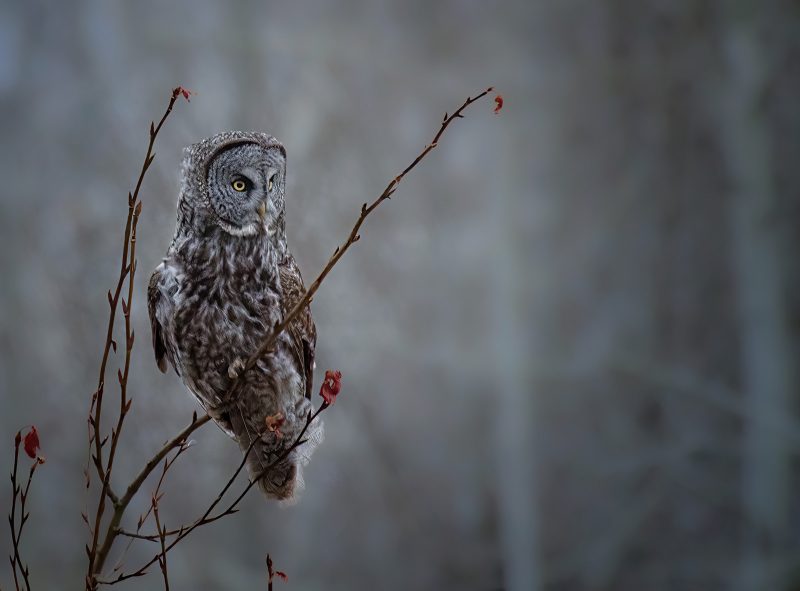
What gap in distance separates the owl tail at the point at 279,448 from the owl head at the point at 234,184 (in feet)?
0.66

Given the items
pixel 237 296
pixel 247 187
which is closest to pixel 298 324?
pixel 237 296

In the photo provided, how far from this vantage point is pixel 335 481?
2.45 metres

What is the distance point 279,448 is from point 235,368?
4.2 inches

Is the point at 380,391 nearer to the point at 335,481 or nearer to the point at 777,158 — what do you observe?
the point at 335,481

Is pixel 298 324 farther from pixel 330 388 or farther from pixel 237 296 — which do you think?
pixel 330 388

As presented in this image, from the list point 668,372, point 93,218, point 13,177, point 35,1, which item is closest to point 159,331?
point 93,218

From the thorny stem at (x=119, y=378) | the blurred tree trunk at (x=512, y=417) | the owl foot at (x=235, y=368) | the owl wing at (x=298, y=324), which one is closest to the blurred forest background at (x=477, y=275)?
the blurred tree trunk at (x=512, y=417)

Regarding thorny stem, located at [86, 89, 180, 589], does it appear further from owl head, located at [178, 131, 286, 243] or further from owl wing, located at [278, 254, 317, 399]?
owl wing, located at [278, 254, 317, 399]

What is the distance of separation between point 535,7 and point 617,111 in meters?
0.41

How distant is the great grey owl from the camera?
0.79 metres

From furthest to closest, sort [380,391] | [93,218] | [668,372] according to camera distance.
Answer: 1. [668,372]
2. [380,391]
3. [93,218]

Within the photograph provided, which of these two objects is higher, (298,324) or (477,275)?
(477,275)

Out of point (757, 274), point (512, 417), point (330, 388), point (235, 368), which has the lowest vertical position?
point (330, 388)

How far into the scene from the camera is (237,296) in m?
0.86
